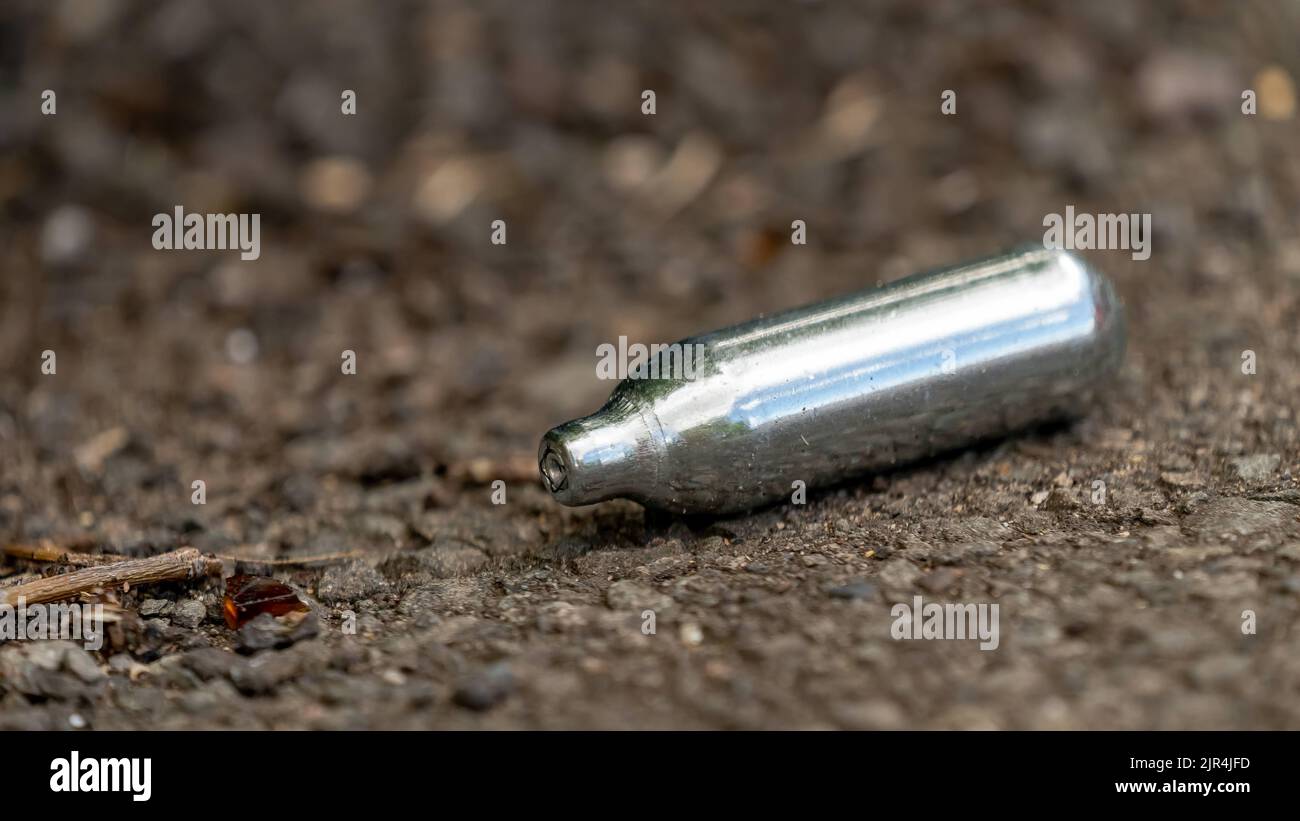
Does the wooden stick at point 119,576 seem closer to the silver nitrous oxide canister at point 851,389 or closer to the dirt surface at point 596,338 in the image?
the dirt surface at point 596,338

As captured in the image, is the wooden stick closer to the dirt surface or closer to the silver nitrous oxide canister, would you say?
the dirt surface

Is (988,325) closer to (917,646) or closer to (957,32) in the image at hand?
(917,646)

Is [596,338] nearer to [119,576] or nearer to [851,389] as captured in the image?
[851,389]

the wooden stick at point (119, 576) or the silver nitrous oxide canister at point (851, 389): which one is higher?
the silver nitrous oxide canister at point (851, 389)

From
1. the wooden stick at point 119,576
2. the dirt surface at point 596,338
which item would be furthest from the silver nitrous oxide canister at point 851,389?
the wooden stick at point 119,576

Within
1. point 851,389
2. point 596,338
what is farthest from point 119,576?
point 596,338

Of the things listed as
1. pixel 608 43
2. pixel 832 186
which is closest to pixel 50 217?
pixel 608 43

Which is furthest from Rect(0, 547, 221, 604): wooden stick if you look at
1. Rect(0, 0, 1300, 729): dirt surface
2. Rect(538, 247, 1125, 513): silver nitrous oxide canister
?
Rect(538, 247, 1125, 513): silver nitrous oxide canister
